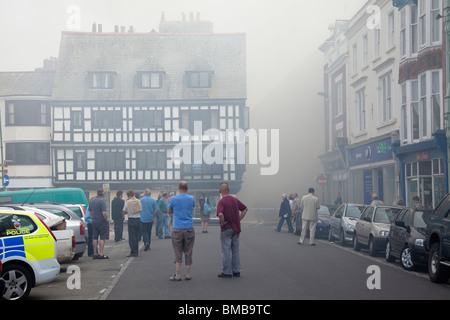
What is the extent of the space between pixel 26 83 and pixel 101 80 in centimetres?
558

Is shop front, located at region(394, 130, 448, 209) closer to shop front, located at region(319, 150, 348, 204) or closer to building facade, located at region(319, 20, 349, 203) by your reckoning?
building facade, located at region(319, 20, 349, 203)

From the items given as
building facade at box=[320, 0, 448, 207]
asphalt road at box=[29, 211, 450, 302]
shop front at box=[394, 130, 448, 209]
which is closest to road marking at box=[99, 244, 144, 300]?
asphalt road at box=[29, 211, 450, 302]

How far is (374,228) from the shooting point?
65.4 ft

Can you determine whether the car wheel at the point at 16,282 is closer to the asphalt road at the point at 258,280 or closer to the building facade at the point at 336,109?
the asphalt road at the point at 258,280

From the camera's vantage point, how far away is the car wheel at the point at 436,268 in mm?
13297

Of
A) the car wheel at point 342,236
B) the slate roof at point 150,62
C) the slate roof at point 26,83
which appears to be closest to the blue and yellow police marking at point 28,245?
the car wheel at point 342,236

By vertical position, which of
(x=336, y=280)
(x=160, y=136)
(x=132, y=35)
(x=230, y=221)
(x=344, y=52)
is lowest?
(x=336, y=280)

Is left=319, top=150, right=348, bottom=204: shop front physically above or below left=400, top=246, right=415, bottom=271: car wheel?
above

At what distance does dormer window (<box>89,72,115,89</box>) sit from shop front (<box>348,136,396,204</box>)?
20744 millimetres

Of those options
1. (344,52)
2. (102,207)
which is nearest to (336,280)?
(102,207)

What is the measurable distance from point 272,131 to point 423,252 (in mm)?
49095

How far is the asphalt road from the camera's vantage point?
1156 centimetres

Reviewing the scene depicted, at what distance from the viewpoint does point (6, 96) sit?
5400 centimetres
